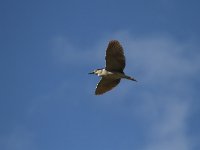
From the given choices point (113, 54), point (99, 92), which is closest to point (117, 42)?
point (113, 54)

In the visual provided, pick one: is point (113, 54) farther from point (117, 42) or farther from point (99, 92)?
point (99, 92)

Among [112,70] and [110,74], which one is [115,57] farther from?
[110,74]

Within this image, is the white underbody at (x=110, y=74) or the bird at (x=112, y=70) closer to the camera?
the bird at (x=112, y=70)

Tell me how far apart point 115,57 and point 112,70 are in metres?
1.08

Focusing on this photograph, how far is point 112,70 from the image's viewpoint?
31062 millimetres

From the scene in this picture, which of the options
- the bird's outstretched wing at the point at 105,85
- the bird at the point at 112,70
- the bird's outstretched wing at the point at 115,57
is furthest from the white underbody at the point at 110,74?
the bird's outstretched wing at the point at 105,85

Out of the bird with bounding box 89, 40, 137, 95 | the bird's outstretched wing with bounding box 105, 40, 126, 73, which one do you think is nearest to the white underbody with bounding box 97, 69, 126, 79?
the bird with bounding box 89, 40, 137, 95

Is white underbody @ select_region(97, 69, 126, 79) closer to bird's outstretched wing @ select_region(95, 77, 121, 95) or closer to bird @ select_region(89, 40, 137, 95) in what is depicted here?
bird @ select_region(89, 40, 137, 95)

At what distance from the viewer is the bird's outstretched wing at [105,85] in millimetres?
32188

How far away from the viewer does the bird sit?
98.3 ft

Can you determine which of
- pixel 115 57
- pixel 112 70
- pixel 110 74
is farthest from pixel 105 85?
pixel 115 57

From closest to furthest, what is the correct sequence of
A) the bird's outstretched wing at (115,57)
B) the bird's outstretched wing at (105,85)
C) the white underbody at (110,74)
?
1. the bird's outstretched wing at (115,57)
2. the white underbody at (110,74)
3. the bird's outstretched wing at (105,85)

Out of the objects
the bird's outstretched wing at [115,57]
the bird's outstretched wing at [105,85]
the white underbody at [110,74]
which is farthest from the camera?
the bird's outstretched wing at [105,85]

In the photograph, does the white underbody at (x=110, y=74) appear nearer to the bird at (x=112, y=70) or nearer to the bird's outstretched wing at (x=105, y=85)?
the bird at (x=112, y=70)
